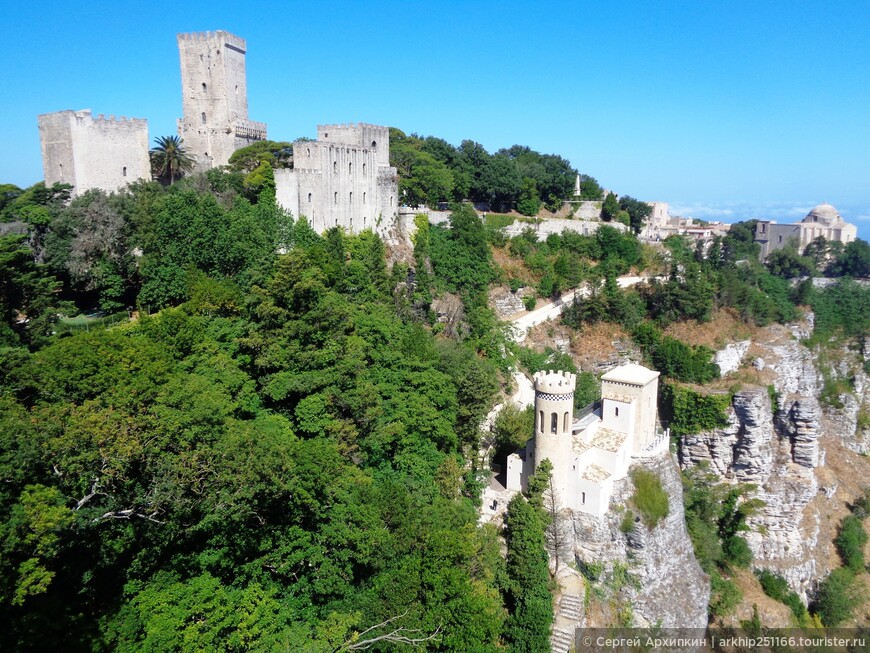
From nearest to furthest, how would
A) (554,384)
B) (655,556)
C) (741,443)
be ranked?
1. (554,384)
2. (655,556)
3. (741,443)

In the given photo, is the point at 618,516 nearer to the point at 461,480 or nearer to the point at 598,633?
the point at 598,633

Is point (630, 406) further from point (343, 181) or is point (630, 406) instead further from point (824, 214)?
point (824, 214)

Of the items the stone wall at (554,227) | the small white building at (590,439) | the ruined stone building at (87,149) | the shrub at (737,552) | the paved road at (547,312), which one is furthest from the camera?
the stone wall at (554,227)

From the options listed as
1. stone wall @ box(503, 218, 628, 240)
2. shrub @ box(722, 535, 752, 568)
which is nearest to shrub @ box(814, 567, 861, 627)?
shrub @ box(722, 535, 752, 568)

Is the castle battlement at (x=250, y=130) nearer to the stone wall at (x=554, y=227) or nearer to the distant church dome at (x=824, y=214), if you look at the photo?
the stone wall at (x=554, y=227)

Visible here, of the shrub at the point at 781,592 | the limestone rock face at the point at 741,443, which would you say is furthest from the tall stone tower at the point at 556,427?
the shrub at the point at 781,592

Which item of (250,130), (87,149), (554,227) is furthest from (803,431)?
(87,149)
